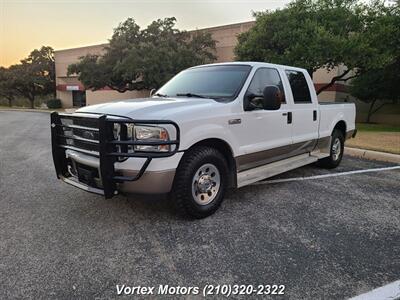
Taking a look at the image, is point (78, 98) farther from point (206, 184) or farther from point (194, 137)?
point (194, 137)

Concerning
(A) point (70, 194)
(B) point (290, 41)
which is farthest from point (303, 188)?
(B) point (290, 41)

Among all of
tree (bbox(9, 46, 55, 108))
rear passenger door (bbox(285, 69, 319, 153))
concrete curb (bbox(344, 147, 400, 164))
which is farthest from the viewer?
tree (bbox(9, 46, 55, 108))

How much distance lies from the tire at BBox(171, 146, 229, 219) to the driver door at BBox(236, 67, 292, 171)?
0.42m

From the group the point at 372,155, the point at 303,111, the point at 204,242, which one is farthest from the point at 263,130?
the point at 372,155

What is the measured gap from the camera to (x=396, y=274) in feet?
9.36

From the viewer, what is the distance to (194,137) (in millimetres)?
3709

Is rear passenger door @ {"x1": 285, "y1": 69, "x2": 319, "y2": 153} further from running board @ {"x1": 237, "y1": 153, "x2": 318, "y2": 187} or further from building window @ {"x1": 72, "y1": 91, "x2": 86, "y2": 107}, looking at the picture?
building window @ {"x1": 72, "y1": 91, "x2": 86, "y2": 107}

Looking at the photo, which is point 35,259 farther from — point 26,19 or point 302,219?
point 26,19

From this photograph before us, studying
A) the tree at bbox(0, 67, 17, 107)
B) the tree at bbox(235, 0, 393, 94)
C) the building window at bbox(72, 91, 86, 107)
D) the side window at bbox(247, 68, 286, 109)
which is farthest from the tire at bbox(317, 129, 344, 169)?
the tree at bbox(0, 67, 17, 107)

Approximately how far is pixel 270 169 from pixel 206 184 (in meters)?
1.34

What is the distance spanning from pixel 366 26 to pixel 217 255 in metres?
14.8

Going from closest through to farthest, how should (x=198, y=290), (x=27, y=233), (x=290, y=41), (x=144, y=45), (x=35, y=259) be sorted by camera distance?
(x=198, y=290)
(x=35, y=259)
(x=27, y=233)
(x=290, y=41)
(x=144, y=45)

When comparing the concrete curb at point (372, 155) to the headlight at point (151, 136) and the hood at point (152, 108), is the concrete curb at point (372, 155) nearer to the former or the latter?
the hood at point (152, 108)

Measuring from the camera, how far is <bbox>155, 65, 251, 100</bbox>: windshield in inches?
176
